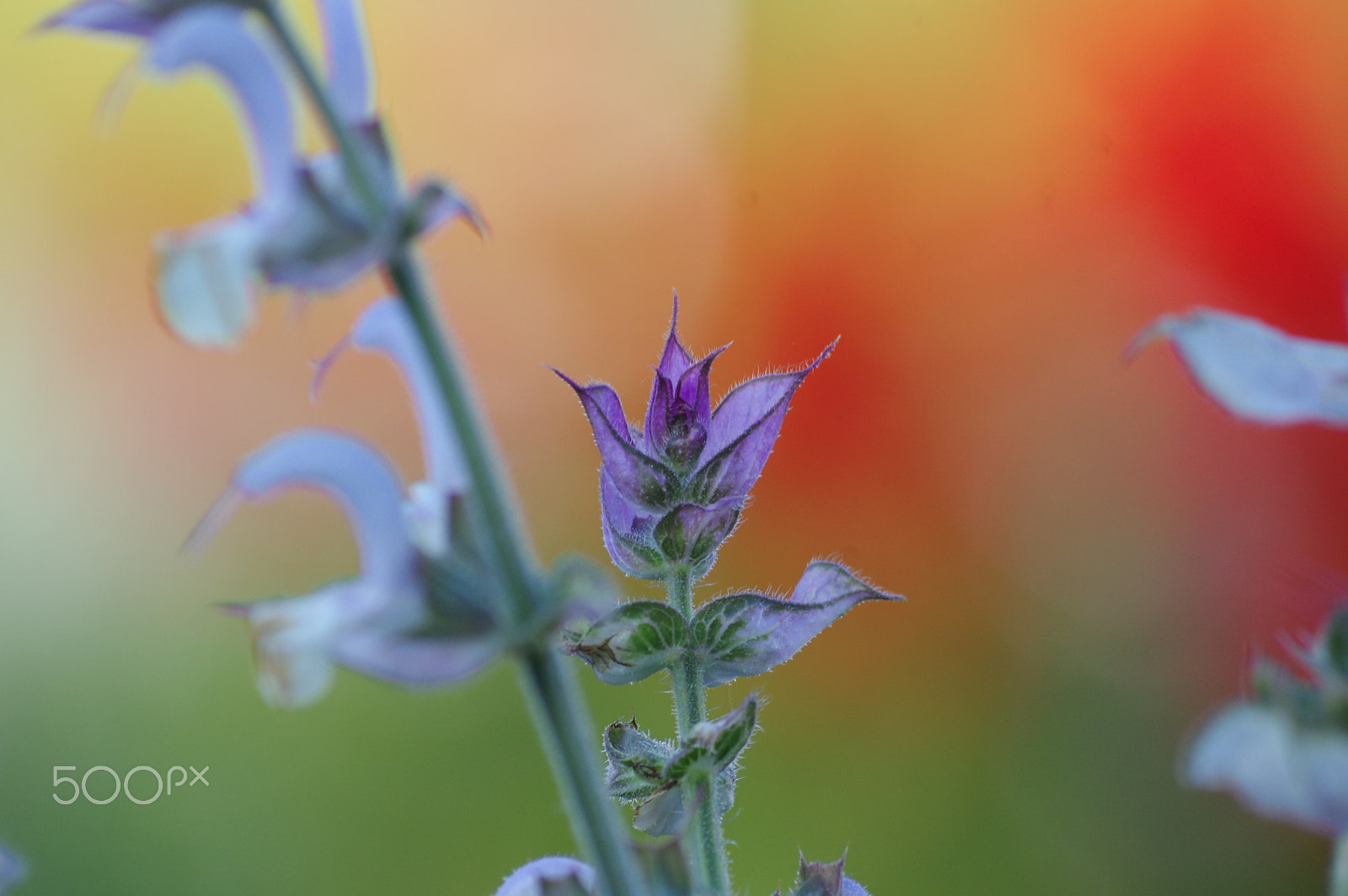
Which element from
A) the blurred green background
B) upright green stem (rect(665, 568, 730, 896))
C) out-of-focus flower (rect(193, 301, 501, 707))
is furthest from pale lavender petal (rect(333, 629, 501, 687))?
the blurred green background

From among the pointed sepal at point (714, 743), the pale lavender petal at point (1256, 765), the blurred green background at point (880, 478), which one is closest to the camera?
the pale lavender petal at point (1256, 765)

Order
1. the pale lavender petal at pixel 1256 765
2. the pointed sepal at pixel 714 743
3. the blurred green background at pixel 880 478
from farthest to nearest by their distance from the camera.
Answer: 1. the blurred green background at pixel 880 478
2. the pointed sepal at pixel 714 743
3. the pale lavender petal at pixel 1256 765

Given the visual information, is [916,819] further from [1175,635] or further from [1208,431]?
[1208,431]

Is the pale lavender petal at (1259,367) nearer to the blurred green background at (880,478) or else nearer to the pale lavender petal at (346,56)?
the pale lavender petal at (346,56)

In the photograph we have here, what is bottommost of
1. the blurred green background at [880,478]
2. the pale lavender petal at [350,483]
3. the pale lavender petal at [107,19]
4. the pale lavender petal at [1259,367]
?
the blurred green background at [880,478]

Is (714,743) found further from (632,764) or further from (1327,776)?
(1327,776)

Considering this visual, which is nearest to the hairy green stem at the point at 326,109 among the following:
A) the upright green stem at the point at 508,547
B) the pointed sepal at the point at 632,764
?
the upright green stem at the point at 508,547

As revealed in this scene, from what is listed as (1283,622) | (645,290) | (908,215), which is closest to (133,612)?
(645,290)

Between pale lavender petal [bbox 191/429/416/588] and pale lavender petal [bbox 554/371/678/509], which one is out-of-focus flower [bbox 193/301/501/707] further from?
pale lavender petal [bbox 554/371/678/509]
